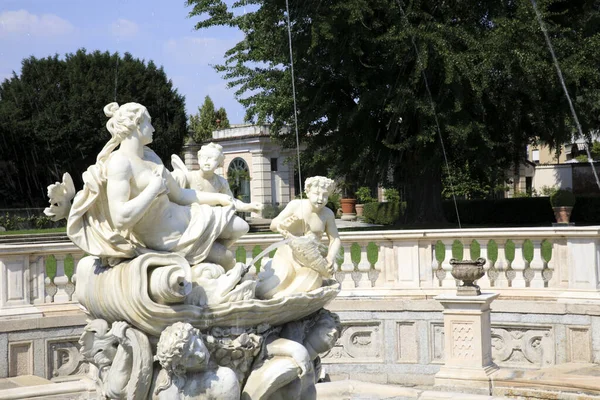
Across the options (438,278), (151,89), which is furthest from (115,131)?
(151,89)

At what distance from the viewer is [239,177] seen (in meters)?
41.0

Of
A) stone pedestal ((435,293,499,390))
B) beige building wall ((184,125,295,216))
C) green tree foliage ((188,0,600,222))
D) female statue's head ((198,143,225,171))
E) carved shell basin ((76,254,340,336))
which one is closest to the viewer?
carved shell basin ((76,254,340,336))

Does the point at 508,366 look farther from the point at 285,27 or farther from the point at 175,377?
the point at 285,27

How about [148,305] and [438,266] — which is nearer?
[148,305]

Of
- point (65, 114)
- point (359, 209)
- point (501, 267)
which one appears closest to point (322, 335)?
point (501, 267)

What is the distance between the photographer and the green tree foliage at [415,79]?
1977 centimetres

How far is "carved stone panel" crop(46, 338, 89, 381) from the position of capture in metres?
8.83

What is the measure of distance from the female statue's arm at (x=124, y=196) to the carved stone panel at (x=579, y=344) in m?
5.81

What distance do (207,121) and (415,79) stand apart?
48.9 m

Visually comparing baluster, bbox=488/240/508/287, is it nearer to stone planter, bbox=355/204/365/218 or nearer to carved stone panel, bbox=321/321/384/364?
carved stone panel, bbox=321/321/384/364

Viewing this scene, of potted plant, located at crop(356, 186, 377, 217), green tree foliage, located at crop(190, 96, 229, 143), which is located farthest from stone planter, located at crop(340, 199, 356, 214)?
green tree foliage, located at crop(190, 96, 229, 143)

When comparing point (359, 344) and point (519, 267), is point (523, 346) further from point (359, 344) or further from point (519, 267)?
point (359, 344)

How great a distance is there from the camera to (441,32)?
20.1m

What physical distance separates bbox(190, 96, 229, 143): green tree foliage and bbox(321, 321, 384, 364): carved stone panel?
47857mm
